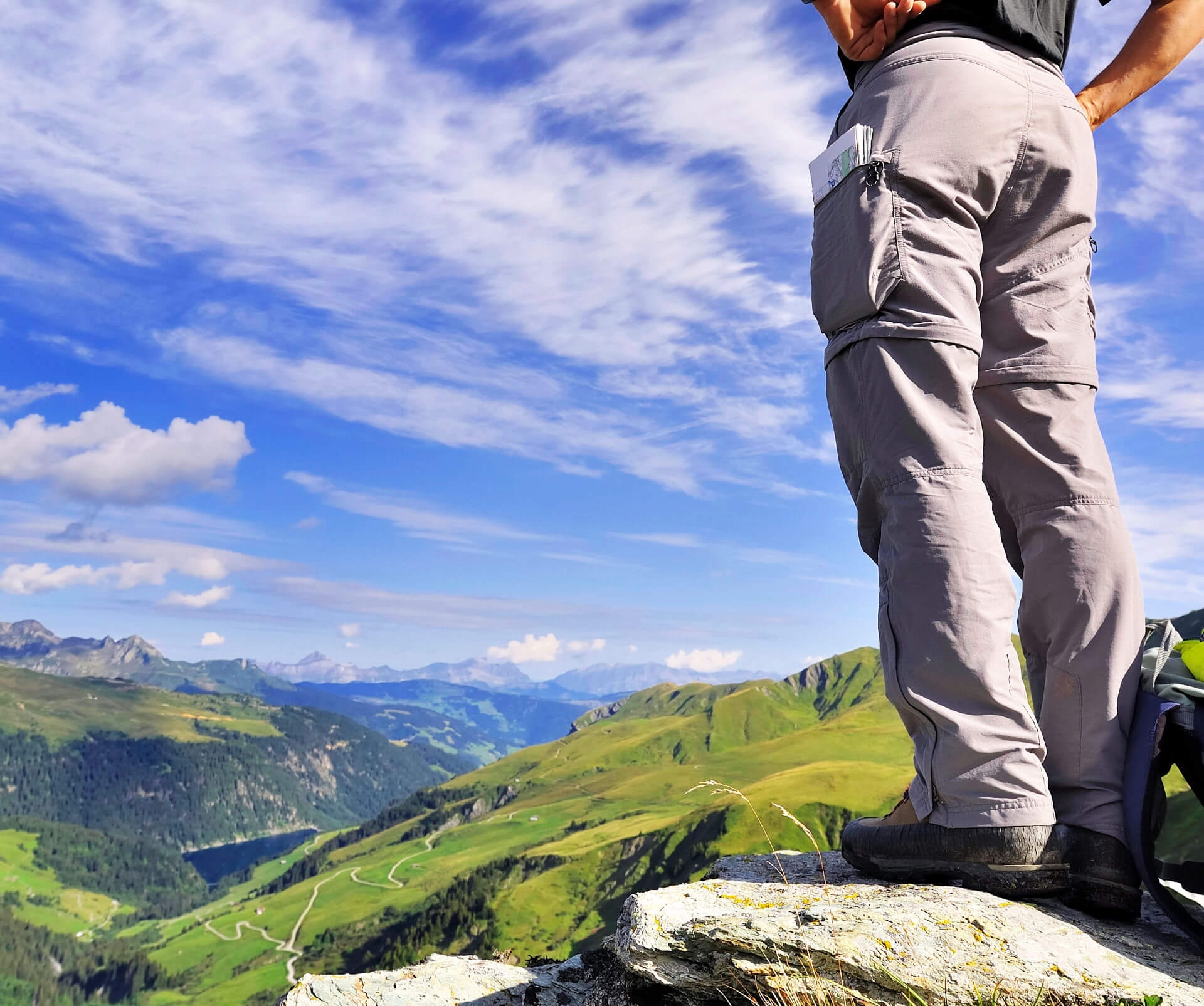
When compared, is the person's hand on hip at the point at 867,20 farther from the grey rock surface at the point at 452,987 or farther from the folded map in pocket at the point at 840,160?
the grey rock surface at the point at 452,987

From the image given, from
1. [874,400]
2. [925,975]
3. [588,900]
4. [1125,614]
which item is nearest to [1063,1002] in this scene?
[925,975]

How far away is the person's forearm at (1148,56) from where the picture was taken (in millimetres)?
4172

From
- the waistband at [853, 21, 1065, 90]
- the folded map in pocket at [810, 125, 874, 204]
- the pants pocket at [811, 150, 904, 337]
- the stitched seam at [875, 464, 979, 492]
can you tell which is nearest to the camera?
the stitched seam at [875, 464, 979, 492]

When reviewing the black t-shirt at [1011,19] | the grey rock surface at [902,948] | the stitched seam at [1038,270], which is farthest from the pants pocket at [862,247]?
the grey rock surface at [902,948]

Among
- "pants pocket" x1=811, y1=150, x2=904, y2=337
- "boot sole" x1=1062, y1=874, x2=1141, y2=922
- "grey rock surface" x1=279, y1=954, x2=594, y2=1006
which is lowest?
"grey rock surface" x1=279, y1=954, x2=594, y2=1006

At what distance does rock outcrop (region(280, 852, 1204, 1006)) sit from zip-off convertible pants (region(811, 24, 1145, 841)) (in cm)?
37

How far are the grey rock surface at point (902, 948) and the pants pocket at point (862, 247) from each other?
2341mm

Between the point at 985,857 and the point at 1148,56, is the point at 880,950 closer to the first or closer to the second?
the point at 985,857

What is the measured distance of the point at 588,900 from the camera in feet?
531

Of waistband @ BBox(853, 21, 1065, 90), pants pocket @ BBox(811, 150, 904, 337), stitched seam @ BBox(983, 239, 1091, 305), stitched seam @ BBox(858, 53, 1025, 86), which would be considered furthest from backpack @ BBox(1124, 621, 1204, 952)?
waistband @ BBox(853, 21, 1065, 90)

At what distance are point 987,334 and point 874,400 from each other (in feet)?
2.58

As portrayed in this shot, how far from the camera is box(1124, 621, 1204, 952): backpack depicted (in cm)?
327

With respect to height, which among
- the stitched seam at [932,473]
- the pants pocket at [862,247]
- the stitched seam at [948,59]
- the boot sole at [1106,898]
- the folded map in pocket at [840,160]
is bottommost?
the boot sole at [1106,898]

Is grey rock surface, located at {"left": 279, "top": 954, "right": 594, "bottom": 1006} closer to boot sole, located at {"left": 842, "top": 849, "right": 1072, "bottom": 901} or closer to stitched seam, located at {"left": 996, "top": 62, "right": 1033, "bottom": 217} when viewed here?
boot sole, located at {"left": 842, "top": 849, "right": 1072, "bottom": 901}
